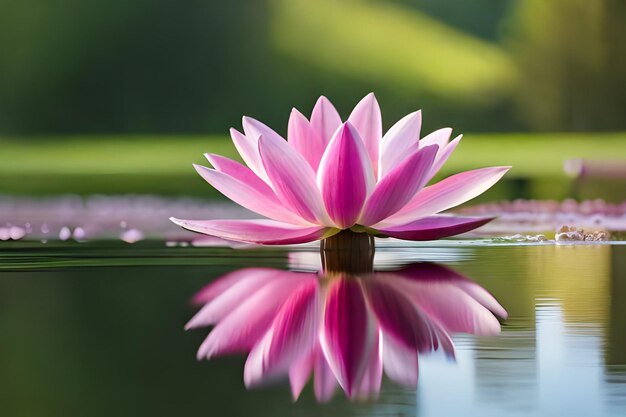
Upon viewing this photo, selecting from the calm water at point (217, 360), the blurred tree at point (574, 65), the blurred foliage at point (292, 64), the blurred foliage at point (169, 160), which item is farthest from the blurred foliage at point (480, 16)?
the calm water at point (217, 360)

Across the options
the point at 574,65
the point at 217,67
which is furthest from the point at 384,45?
the point at 574,65

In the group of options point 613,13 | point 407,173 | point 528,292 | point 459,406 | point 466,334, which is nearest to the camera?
point 459,406

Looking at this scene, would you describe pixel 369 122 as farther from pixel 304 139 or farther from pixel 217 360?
pixel 217 360

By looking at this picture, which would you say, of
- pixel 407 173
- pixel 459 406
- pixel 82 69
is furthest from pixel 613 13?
pixel 459 406

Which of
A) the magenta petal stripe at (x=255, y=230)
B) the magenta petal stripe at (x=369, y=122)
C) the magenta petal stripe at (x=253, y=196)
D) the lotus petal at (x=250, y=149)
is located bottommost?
the magenta petal stripe at (x=255, y=230)

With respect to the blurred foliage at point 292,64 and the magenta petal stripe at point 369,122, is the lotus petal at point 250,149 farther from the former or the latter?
the blurred foliage at point 292,64

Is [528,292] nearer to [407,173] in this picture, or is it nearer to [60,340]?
[407,173]

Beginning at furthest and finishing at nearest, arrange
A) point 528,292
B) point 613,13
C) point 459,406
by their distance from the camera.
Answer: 1. point 613,13
2. point 528,292
3. point 459,406
